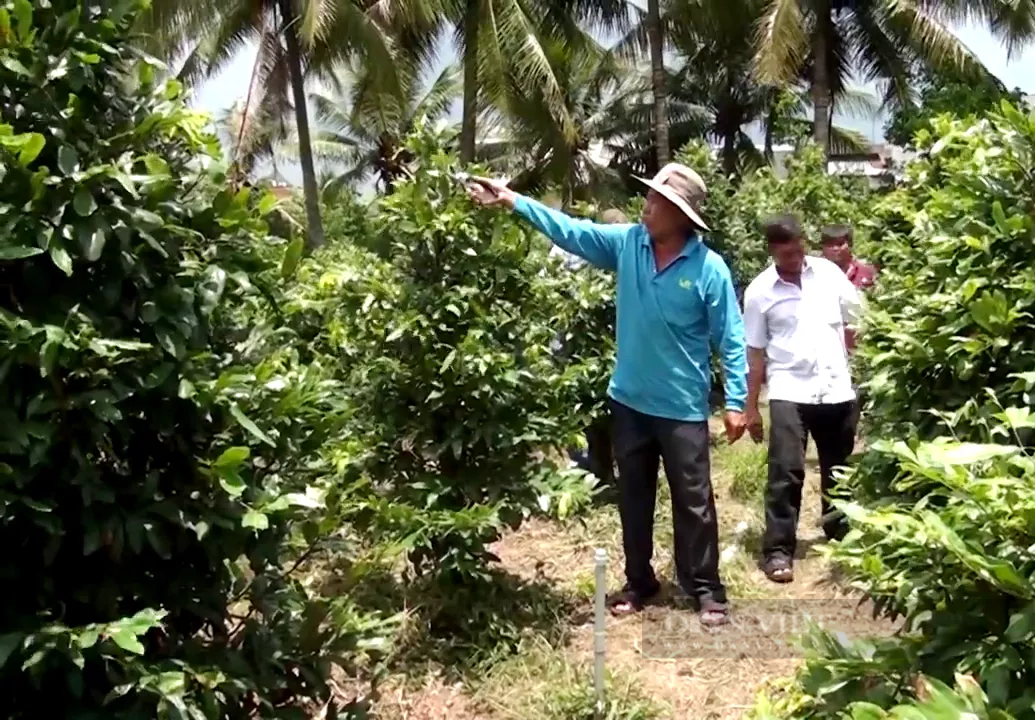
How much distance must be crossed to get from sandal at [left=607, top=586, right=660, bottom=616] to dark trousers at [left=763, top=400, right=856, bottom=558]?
80 cm

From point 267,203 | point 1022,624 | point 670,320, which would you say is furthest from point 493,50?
point 1022,624

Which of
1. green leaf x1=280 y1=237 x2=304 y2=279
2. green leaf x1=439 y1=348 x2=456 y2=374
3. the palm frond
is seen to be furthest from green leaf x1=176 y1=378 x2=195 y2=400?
the palm frond

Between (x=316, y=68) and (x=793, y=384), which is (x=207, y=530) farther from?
(x=316, y=68)

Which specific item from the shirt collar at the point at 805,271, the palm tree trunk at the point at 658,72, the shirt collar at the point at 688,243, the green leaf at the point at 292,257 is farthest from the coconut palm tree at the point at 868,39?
the green leaf at the point at 292,257

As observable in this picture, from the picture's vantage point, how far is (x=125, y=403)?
2.12 metres

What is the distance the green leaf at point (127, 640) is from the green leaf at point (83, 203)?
0.80 m

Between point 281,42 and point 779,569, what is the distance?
14.1 metres

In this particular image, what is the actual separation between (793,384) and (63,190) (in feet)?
11.4

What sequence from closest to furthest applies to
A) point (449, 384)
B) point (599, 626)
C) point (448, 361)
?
1. point (599, 626)
2. point (448, 361)
3. point (449, 384)

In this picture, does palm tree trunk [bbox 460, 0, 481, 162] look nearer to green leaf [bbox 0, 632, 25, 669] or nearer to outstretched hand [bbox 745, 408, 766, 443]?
outstretched hand [bbox 745, 408, 766, 443]

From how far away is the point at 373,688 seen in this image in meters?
2.82

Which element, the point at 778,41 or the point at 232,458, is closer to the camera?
the point at 232,458

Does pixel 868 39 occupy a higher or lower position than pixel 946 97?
higher

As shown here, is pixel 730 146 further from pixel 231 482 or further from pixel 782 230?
pixel 231 482
